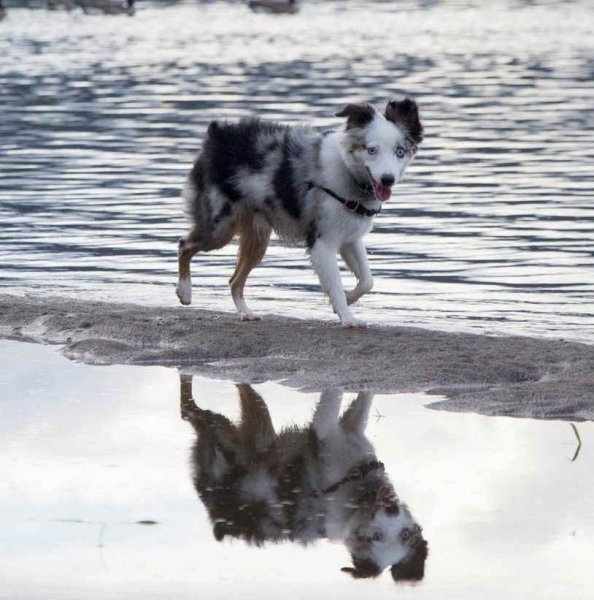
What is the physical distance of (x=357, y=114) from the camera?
9.82m

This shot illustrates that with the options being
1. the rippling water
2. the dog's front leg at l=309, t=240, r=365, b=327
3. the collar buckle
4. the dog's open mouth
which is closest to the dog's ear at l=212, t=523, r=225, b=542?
the dog's open mouth

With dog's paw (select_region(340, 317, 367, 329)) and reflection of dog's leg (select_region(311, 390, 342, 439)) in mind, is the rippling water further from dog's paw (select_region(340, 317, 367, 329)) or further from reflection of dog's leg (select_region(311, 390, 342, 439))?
reflection of dog's leg (select_region(311, 390, 342, 439))

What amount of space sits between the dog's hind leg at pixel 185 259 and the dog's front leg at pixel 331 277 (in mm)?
1021

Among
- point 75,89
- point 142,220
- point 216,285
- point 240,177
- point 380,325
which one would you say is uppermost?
point 240,177

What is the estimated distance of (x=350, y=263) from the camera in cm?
1055

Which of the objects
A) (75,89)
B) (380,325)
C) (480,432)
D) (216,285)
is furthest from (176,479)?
(75,89)

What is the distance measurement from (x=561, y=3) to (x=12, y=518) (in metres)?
70.8

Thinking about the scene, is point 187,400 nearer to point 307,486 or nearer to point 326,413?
point 326,413

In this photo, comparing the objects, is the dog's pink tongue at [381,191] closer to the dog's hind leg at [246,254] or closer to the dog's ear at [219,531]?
the dog's hind leg at [246,254]

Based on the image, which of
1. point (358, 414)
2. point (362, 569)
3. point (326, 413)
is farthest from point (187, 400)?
point (362, 569)

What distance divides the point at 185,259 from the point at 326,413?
329 centimetres

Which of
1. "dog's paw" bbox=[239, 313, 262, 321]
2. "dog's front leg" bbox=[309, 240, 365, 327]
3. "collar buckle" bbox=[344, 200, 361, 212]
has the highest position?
"collar buckle" bbox=[344, 200, 361, 212]

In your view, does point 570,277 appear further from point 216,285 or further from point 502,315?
point 216,285

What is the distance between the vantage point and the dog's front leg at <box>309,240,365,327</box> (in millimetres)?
10273
